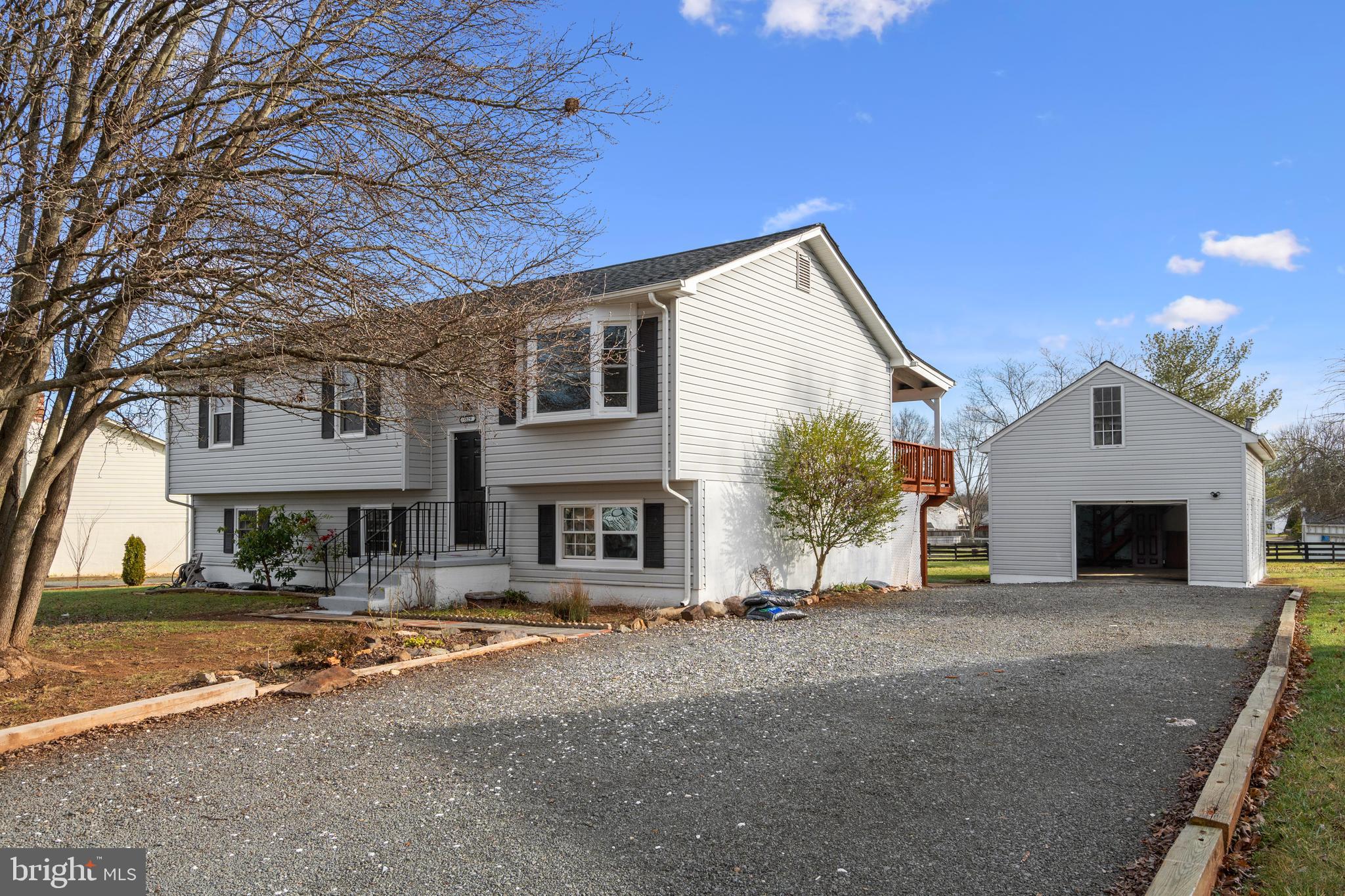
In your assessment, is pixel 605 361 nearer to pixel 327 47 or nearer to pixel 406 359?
pixel 406 359

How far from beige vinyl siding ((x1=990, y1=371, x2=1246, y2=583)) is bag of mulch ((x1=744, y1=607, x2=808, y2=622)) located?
44.8ft

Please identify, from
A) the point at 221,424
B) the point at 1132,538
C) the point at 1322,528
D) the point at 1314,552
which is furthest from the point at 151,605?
the point at 1322,528

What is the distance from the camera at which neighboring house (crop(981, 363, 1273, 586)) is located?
2228cm

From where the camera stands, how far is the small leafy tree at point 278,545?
Answer: 18.2m

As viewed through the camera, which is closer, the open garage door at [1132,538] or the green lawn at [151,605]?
the green lawn at [151,605]

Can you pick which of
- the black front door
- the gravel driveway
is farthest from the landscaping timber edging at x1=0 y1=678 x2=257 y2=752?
the black front door

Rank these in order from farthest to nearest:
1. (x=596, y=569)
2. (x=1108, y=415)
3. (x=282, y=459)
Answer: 1. (x=1108, y=415)
2. (x=282, y=459)
3. (x=596, y=569)

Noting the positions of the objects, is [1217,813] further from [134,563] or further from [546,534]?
[134,563]

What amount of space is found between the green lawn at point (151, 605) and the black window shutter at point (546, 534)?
4283mm

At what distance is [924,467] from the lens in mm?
20422

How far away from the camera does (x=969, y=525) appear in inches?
2372

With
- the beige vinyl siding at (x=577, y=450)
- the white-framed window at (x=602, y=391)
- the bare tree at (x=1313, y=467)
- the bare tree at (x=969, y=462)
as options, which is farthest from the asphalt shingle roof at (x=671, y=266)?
the bare tree at (x=969, y=462)

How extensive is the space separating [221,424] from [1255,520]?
87.3ft

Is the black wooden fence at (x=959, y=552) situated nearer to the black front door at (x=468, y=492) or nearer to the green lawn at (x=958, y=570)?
the green lawn at (x=958, y=570)
